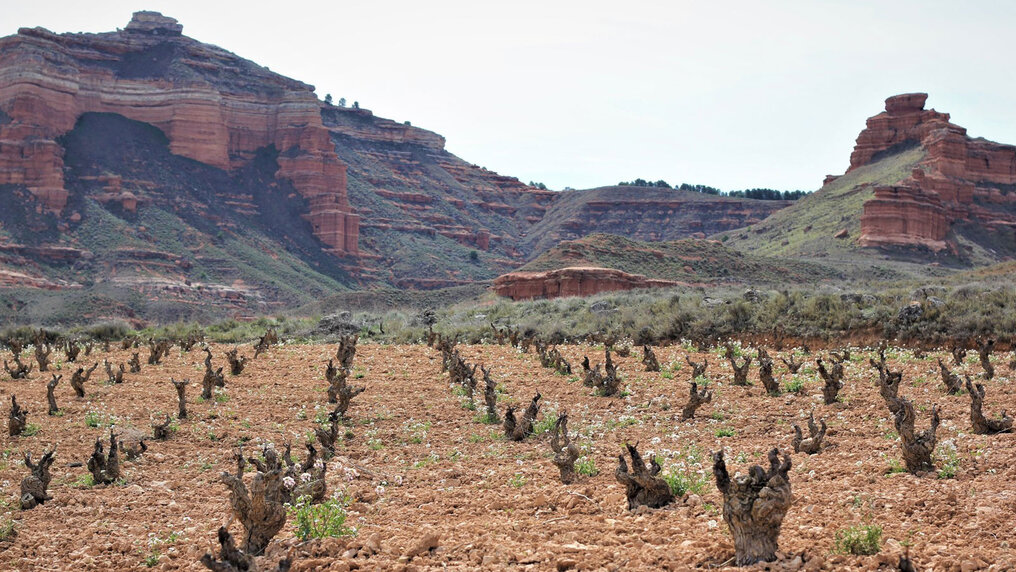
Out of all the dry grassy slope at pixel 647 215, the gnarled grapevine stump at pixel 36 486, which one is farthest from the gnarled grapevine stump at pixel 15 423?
the dry grassy slope at pixel 647 215

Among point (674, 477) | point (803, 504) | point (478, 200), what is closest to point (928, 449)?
point (803, 504)

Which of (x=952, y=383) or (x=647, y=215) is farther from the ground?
(x=647, y=215)

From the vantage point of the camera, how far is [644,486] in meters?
7.87

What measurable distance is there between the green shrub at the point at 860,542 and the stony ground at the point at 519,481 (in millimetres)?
121

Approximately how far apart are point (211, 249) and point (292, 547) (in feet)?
271

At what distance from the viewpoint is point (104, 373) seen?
20.4 metres

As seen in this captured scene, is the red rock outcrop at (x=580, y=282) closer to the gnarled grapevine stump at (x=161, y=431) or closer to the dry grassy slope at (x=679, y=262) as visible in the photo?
the dry grassy slope at (x=679, y=262)

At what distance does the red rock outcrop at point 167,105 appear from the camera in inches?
3270

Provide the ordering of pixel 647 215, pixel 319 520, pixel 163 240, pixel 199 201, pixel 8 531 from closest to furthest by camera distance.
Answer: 1. pixel 319 520
2. pixel 8 531
3. pixel 163 240
4. pixel 199 201
5. pixel 647 215

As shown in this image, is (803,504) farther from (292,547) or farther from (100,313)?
(100,313)

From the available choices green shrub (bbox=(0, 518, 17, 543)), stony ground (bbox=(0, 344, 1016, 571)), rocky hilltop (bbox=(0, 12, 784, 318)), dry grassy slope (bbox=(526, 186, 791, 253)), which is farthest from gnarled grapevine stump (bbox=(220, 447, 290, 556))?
dry grassy slope (bbox=(526, 186, 791, 253))

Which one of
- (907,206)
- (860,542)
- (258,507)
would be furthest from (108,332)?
(907,206)

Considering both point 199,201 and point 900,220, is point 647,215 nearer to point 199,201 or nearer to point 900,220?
point 900,220

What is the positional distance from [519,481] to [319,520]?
2258 mm
